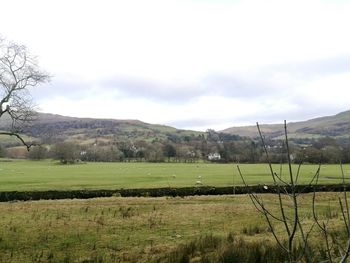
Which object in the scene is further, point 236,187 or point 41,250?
point 236,187

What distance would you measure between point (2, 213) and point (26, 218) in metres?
3.92

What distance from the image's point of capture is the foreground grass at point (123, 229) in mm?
19672

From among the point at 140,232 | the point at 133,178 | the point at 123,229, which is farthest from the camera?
the point at 133,178

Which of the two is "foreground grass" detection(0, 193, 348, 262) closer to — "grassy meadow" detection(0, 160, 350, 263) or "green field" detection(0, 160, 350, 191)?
"grassy meadow" detection(0, 160, 350, 263)

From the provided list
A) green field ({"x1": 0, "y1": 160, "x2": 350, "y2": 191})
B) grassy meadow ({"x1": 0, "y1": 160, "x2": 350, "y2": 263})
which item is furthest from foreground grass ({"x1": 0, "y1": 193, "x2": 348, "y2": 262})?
green field ({"x1": 0, "y1": 160, "x2": 350, "y2": 191})

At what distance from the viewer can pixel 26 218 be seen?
30188mm

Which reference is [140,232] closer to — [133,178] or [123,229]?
[123,229]

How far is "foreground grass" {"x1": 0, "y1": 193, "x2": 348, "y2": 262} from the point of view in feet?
64.5

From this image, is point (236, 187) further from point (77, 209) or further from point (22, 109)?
point (22, 109)

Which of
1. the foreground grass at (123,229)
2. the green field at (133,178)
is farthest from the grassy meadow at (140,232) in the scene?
the green field at (133,178)

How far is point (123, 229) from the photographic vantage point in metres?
26.8

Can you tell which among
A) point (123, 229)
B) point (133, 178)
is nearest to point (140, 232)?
point (123, 229)

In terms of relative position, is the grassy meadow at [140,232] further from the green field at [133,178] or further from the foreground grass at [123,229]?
the green field at [133,178]

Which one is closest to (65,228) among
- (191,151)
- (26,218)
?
(26,218)
